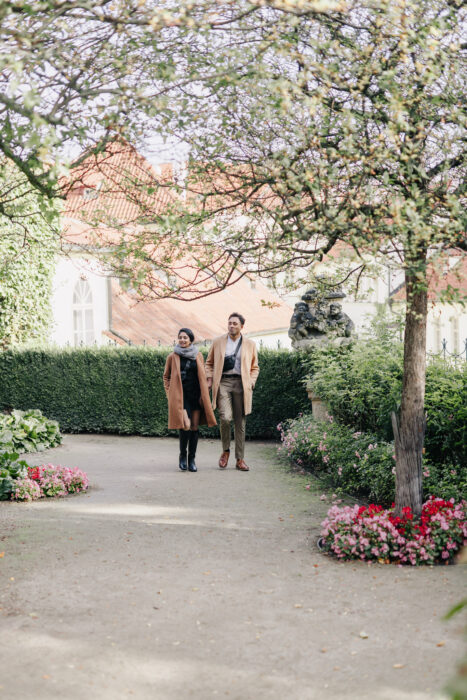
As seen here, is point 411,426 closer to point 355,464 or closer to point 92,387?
point 355,464

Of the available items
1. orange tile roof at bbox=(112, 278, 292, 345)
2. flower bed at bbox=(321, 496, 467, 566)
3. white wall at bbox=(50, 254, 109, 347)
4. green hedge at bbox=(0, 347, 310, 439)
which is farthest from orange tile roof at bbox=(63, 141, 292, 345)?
flower bed at bbox=(321, 496, 467, 566)

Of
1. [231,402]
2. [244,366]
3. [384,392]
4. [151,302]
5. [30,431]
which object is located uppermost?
[151,302]

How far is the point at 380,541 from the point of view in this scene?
5.59m

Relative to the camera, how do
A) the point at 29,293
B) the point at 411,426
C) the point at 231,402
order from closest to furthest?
the point at 411,426 < the point at 231,402 < the point at 29,293

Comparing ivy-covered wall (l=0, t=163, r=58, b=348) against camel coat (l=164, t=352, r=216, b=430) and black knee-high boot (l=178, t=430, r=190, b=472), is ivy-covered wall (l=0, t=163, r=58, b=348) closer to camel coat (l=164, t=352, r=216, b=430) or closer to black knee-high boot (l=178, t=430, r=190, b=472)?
camel coat (l=164, t=352, r=216, b=430)

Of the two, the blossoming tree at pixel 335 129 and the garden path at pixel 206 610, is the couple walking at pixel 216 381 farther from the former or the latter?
the blossoming tree at pixel 335 129

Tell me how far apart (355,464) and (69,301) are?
47.1 feet

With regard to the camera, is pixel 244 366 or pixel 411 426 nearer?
pixel 411 426

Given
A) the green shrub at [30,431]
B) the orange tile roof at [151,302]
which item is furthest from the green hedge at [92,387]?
the green shrub at [30,431]

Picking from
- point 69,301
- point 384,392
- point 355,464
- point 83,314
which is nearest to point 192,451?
point 355,464

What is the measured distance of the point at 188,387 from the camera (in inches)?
388

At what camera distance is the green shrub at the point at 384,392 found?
22.1 ft

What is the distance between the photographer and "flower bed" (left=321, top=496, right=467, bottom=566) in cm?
551

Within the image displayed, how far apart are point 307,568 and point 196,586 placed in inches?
34.8
